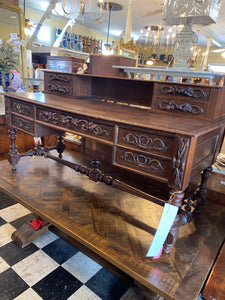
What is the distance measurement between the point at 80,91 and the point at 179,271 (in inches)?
60.1

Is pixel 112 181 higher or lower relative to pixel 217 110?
lower

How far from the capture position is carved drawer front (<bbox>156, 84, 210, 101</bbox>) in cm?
127

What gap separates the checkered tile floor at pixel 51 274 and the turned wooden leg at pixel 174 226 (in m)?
0.43

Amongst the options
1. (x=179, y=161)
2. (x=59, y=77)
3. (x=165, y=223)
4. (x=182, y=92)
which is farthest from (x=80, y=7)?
(x=165, y=223)

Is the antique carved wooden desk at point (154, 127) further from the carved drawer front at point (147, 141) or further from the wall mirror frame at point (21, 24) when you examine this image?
the wall mirror frame at point (21, 24)

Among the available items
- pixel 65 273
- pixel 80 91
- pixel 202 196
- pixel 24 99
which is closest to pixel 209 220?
pixel 202 196

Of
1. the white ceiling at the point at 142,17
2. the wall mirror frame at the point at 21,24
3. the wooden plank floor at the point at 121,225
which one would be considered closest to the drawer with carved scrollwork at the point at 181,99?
the wooden plank floor at the point at 121,225

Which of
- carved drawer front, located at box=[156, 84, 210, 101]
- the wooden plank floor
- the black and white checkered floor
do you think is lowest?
the black and white checkered floor

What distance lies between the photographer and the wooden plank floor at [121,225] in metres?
1.12

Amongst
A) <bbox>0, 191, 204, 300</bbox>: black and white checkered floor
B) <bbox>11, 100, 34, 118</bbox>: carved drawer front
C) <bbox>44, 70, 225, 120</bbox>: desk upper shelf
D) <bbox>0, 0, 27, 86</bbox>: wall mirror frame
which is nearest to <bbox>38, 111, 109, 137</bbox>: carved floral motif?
<bbox>11, 100, 34, 118</bbox>: carved drawer front

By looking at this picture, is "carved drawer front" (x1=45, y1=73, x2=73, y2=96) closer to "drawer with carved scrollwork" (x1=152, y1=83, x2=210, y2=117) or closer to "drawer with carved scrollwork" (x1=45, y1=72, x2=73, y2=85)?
"drawer with carved scrollwork" (x1=45, y1=72, x2=73, y2=85)

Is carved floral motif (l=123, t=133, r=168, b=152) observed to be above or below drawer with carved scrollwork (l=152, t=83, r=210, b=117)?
below

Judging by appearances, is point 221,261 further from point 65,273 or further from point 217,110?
point 65,273

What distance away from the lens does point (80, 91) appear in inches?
77.0
